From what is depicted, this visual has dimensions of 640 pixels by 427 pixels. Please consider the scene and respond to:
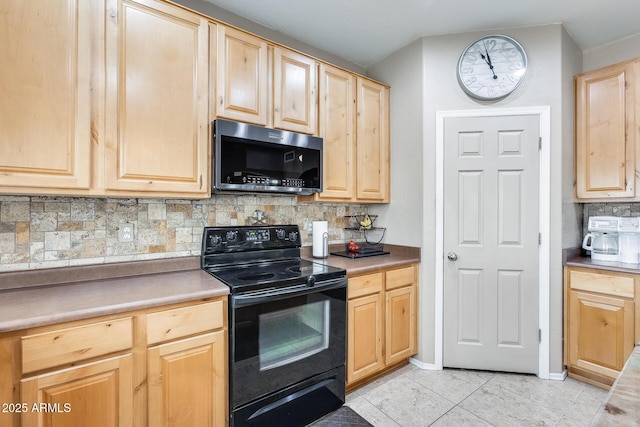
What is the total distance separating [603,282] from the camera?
2.20 metres

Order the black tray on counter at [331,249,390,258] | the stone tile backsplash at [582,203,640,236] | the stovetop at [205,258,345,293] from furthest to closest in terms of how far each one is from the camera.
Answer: the black tray on counter at [331,249,390,258], the stone tile backsplash at [582,203,640,236], the stovetop at [205,258,345,293]

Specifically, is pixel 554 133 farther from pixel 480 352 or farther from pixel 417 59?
pixel 480 352

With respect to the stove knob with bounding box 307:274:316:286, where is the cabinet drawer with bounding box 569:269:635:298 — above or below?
below

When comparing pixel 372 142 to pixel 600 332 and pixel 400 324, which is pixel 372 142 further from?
pixel 600 332

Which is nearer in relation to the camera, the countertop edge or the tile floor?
the countertop edge

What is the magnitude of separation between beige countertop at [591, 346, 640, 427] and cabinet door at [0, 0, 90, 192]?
1979 mm

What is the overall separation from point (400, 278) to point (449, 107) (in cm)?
142

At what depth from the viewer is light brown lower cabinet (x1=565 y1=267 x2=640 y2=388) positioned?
82.8 inches


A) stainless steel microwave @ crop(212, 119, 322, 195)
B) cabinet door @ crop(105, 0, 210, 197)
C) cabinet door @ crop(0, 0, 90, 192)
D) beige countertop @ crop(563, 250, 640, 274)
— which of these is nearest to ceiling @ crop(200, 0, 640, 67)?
cabinet door @ crop(105, 0, 210, 197)

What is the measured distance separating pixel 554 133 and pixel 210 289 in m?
2.61

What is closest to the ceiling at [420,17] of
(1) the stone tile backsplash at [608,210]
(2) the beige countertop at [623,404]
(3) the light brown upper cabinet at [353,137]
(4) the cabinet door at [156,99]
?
(3) the light brown upper cabinet at [353,137]

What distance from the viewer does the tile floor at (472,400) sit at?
6.23 ft

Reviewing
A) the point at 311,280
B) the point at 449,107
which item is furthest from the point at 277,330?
the point at 449,107

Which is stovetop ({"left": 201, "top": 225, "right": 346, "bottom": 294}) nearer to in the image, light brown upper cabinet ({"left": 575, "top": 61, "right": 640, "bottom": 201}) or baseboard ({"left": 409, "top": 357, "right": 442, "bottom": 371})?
baseboard ({"left": 409, "top": 357, "right": 442, "bottom": 371})
